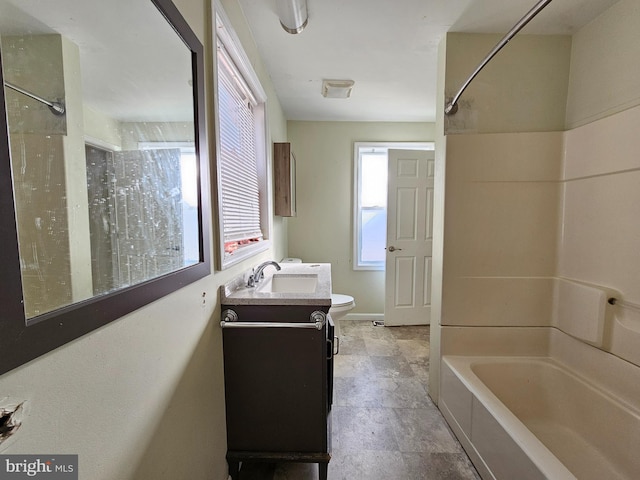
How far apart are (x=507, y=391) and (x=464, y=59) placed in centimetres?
205

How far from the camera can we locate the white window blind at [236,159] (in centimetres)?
134

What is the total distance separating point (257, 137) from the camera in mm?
1995

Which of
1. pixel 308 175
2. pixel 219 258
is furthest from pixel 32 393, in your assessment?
pixel 308 175

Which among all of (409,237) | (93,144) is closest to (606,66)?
(409,237)

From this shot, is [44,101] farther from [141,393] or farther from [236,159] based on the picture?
[236,159]

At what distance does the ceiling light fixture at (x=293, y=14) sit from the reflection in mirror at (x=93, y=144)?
2.38 ft

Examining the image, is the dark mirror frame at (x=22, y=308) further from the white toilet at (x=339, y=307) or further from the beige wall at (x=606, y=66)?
the beige wall at (x=606, y=66)

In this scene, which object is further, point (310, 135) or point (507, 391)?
point (310, 135)

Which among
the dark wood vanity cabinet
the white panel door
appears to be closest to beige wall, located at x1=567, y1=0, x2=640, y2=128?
the white panel door

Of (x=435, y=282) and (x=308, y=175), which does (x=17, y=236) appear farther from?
(x=308, y=175)

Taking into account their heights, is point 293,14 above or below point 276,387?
above

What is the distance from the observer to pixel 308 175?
3.21 meters

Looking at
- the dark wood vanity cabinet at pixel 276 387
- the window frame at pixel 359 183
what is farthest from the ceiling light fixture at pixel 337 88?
the dark wood vanity cabinet at pixel 276 387

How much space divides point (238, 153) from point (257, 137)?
18.4 inches
